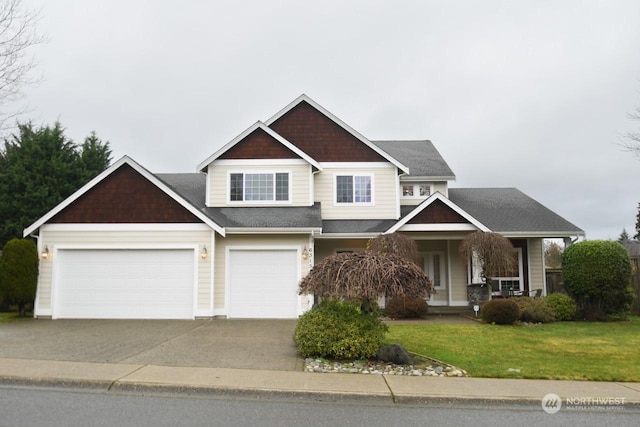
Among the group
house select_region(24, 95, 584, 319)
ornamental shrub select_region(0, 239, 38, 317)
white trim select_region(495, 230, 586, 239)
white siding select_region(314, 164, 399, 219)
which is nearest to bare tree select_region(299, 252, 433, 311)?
house select_region(24, 95, 584, 319)

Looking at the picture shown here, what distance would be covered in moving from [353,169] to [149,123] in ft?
39.4

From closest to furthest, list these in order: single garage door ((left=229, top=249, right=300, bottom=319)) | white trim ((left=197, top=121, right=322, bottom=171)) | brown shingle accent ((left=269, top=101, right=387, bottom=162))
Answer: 1. single garage door ((left=229, top=249, right=300, bottom=319))
2. white trim ((left=197, top=121, right=322, bottom=171))
3. brown shingle accent ((left=269, top=101, right=387, bottom=162))

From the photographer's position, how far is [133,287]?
15.3m

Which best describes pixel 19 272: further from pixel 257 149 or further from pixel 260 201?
pixel 257 149

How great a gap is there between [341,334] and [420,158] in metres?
14.4

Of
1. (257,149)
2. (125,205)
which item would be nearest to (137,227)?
(125,205)

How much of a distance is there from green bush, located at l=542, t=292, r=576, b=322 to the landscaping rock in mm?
8914

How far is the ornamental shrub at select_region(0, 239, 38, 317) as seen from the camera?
15102 mm

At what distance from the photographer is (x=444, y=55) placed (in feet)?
53.9

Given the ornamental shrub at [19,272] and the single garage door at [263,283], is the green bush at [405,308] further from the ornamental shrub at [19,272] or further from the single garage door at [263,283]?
the ornamental shrub at [19,272]

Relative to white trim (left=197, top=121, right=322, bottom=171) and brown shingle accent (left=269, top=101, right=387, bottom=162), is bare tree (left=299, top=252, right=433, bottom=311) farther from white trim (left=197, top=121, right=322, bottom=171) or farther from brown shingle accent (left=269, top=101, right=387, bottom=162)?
brown shingle accent (left=269, top=101, right=387, bottom=162)

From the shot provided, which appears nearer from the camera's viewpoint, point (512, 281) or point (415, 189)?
point (512, 281)

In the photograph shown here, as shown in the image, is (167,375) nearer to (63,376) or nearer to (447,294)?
(63,376)


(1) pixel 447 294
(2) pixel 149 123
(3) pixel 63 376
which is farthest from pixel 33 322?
(1) pixel 447 294
